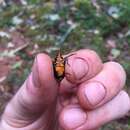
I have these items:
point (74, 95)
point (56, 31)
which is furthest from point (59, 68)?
point (56, 31)

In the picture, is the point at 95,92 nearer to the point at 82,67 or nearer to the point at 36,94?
the point at 82,67

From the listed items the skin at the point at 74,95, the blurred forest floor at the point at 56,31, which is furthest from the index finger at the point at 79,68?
the blurred forest floor at the point at 56,31

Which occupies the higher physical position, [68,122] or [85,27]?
[68,122]

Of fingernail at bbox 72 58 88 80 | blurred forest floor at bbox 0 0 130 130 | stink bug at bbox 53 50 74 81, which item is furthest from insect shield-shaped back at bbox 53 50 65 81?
blurred forest floor at bbox 0 0 130 130

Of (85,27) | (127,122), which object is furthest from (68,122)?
(85,27)

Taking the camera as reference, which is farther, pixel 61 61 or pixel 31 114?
pixel 31 114

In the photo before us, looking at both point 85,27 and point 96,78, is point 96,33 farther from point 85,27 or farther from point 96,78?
point 96,78

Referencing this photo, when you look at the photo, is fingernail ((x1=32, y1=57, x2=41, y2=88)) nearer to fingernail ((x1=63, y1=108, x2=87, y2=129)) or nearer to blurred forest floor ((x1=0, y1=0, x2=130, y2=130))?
fingernail ((x1=63, y1=108, x2=87, y2=129))

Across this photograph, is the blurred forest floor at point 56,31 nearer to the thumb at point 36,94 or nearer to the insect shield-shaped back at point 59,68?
the thumb at point 36,94
